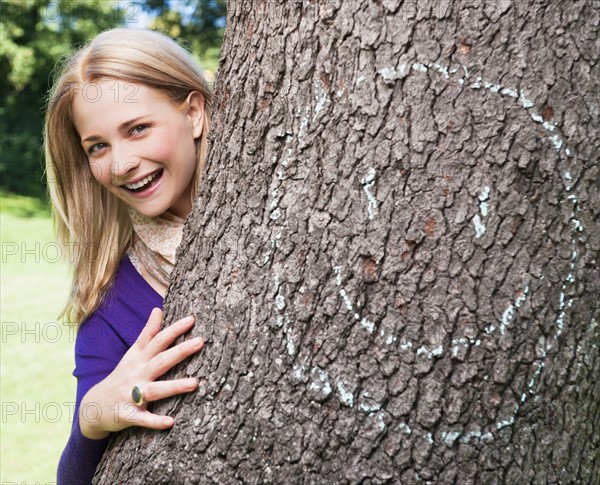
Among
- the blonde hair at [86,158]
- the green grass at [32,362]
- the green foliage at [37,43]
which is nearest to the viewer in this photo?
the blonde hair at [86,158]

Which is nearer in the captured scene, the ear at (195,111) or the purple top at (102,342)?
the purple top at (102,342)

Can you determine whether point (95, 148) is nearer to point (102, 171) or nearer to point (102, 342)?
point (102, 171)

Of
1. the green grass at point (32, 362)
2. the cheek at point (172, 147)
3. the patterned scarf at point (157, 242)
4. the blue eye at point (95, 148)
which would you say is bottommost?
the green grass at point (32, 362)

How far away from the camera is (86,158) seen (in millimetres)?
2533

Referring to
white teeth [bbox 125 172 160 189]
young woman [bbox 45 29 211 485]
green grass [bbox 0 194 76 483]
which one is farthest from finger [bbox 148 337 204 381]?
green grass [bbox 0 194 76 483]

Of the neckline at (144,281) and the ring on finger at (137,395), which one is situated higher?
the neckline at (144,281)

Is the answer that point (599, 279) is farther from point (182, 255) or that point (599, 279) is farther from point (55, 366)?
point (55, 366)

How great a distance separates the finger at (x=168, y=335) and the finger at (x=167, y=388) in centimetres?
9

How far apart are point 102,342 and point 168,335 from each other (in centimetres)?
57

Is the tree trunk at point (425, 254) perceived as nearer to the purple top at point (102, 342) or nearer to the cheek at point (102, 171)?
the purple top at point (102, 342)

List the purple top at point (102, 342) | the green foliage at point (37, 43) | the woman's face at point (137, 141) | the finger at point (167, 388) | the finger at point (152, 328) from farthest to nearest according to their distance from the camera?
the green foliage at point (37, 43)
the woman's face at point (137, 141)
the purple top at point (102, 342)
the finger at point (152, 328)
the finger at point (167, 388)

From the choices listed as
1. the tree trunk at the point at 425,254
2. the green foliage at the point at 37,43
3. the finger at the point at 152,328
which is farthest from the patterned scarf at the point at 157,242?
the green foliage at the point at 37,43

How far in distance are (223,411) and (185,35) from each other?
1451cm

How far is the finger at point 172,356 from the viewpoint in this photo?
1722 mm
